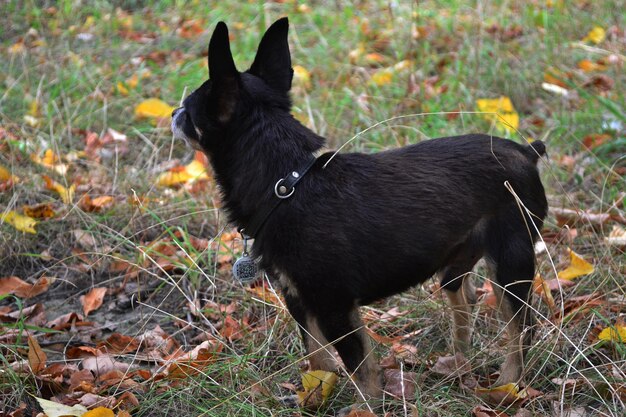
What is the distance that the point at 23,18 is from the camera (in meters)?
8.33

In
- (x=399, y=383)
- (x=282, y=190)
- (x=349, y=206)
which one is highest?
(x=282, y=190)

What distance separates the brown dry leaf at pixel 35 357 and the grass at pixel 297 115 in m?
0.07

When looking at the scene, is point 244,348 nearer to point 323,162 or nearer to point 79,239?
point 323,162

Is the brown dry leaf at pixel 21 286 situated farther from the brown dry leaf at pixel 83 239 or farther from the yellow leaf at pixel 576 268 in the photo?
the yellow leaf at pixel 576 268

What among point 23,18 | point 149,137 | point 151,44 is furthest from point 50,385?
point 23,18

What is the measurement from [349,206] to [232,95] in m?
0.61

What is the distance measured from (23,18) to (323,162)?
6.24 m

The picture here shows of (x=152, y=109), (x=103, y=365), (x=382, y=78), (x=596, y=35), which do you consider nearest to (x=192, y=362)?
(x=103, y=365)

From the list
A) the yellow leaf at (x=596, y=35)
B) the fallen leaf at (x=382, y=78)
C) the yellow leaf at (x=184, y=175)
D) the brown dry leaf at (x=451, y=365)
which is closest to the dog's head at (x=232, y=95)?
the brown dry leaf at (x=451, y=365)

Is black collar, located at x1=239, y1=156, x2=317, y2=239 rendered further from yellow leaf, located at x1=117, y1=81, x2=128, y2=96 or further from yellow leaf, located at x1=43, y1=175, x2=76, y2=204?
yellow leaf, located at x1=117, y1=81, x2=128, y2=96

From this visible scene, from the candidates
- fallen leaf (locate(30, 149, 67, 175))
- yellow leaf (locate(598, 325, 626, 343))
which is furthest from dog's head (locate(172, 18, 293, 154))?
fallen leaf (locate(30, 149, 67, 175))

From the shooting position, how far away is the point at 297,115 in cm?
589

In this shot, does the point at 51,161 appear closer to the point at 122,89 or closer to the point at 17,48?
the point at 122,89

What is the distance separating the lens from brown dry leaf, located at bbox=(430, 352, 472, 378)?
3348mm
